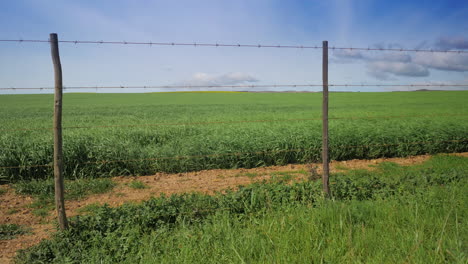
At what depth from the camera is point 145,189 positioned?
698 centimetres

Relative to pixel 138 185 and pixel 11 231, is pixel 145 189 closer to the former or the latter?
pixel 138 185

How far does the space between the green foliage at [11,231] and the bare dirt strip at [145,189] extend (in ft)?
0.36

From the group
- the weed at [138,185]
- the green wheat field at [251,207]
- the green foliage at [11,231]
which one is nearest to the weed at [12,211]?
the green wheat field at [251,207]

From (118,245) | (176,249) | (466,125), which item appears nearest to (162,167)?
(118,245)

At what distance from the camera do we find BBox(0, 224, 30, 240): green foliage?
4.79 meters

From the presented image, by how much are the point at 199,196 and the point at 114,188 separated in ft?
8.83

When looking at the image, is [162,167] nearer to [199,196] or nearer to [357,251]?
[199,196]

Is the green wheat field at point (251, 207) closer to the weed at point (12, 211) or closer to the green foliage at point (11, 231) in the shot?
the green foliage at point (11, 231)

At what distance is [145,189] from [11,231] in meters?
2.57

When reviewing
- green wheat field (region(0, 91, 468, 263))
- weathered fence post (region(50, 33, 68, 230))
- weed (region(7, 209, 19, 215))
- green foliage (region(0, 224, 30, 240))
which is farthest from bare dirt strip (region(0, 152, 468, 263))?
weathered fence post (region(50, 33, 68, 230))

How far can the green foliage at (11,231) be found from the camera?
4.79 meters

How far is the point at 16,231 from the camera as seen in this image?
16.2ft

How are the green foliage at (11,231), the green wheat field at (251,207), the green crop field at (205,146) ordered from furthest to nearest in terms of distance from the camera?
the green crop field at (205,146), the green foliage at (11,231), the green wheat field at (251,207)

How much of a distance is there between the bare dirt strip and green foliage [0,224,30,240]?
0.11 meters
